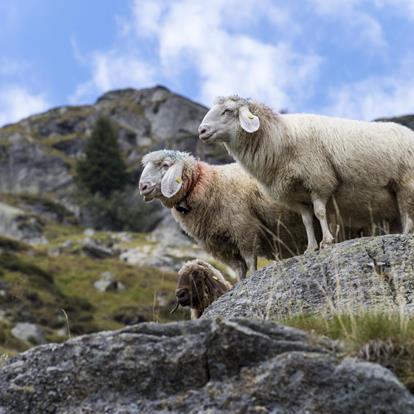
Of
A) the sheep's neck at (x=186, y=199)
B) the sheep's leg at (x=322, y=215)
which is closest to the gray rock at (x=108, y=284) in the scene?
the sheep's neck at (x=186, y=199)

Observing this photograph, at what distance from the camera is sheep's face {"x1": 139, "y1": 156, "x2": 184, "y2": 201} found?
40.0 ft

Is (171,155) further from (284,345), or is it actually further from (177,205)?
(284,345)

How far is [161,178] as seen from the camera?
40.8ft

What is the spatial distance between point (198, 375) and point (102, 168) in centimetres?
10333

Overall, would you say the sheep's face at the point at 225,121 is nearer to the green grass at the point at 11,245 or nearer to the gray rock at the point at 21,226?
the green grass at the point at 11,245

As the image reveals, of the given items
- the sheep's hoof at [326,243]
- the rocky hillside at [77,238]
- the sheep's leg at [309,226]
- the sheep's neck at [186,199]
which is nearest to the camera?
the sheep's hoof at [326,243]

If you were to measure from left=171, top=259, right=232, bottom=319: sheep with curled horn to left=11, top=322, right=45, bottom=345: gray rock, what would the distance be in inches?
1121

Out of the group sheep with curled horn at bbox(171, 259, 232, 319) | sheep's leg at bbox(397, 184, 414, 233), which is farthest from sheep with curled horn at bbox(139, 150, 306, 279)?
sheep's leg at bbox(397, 184, 414, 233)

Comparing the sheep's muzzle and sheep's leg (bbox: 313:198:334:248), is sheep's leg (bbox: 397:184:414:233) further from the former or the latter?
the sheep's muzzle

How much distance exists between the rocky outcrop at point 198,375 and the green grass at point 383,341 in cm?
21

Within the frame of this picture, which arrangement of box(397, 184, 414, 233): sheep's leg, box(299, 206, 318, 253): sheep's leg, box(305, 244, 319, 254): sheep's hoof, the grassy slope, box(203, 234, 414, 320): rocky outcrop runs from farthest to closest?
1. the grassy slope
2. box(397, 184, 414, 233): sheep's leg
3. box(299, 206, 318, 253): sheep's leg
4. box(305, 244, 319, 254): sheep's hoof
5. box(203, 234, 414, 320): rocky outcrop

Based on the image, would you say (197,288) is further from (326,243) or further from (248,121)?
(248,121)

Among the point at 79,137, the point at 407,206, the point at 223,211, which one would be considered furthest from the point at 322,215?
the point at 79,137

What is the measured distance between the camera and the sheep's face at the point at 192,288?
10.8 m
